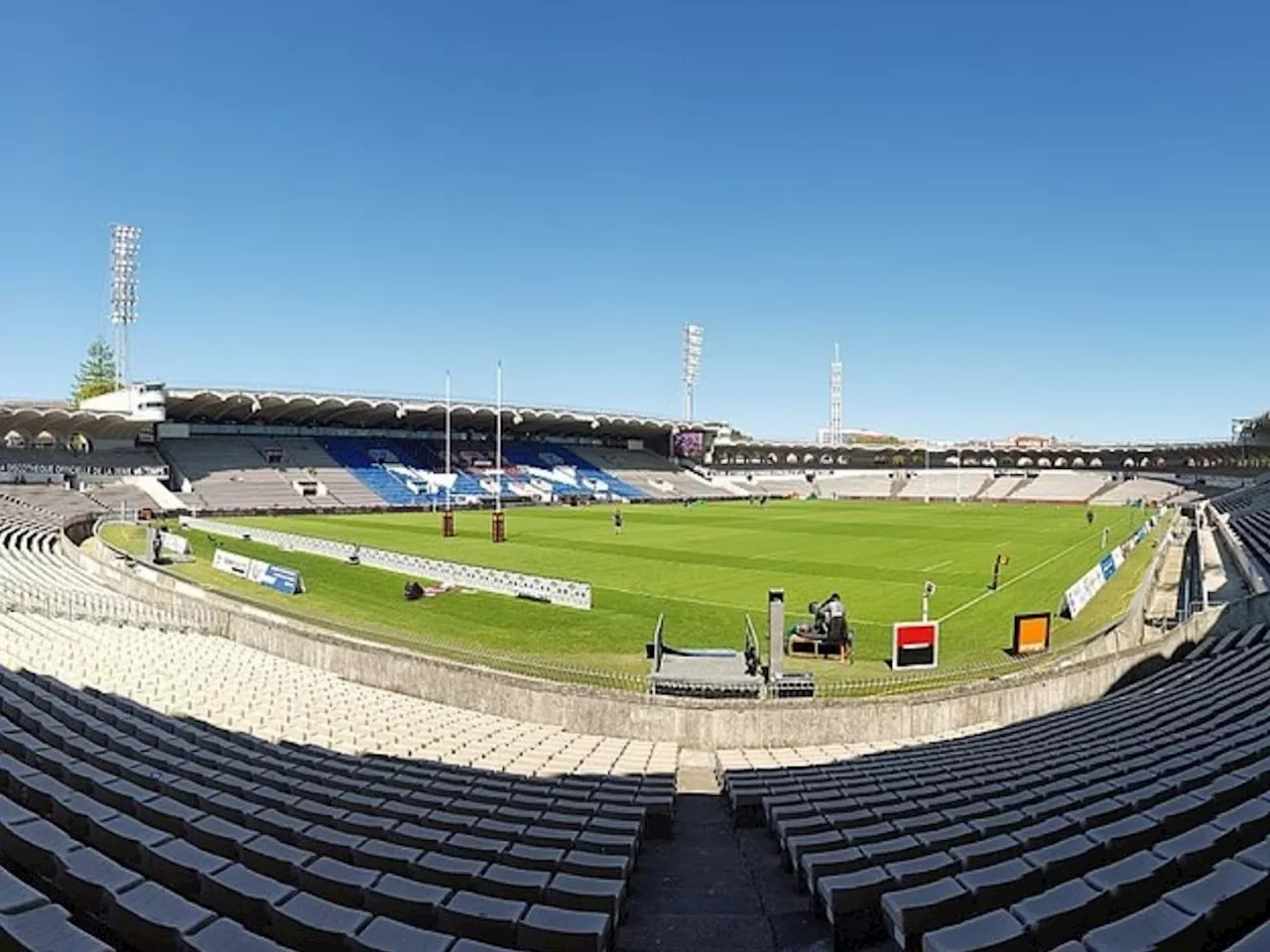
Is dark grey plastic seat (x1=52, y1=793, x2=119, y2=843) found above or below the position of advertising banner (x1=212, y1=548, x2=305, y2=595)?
above

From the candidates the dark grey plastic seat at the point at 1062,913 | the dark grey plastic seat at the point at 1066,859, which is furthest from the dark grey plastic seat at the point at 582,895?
the dark grey plastic seat at the point at 1066,859

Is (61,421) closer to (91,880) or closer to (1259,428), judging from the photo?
(91,880)

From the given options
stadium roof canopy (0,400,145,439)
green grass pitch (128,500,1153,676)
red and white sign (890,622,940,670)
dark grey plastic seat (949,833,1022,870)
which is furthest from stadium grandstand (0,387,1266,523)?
dark grey plastic seat (949,833,1022,870)

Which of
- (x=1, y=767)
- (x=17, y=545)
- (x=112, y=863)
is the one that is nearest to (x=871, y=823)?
(x=112, y=863)

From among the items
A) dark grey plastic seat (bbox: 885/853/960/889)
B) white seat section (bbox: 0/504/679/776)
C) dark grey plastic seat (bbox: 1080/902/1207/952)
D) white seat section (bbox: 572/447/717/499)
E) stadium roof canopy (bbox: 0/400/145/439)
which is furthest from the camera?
white seat section (bbox: 572/447/717/499)

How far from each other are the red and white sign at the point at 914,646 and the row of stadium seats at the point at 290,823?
6947 mm

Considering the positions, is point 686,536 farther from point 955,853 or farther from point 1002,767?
point 955,853

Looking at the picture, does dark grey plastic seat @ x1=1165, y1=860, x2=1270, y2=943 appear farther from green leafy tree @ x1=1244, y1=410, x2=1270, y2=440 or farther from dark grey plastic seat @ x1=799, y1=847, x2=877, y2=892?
green leafy tree @ x1=1244, y1=410, x2=1270, y2=440

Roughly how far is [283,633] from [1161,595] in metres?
25.8

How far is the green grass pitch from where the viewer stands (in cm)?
2288

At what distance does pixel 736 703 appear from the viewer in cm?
1423

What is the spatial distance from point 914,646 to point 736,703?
20.1 ft

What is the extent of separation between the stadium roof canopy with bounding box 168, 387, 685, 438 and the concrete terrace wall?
58.0 meters

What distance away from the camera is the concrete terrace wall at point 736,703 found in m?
14.2
